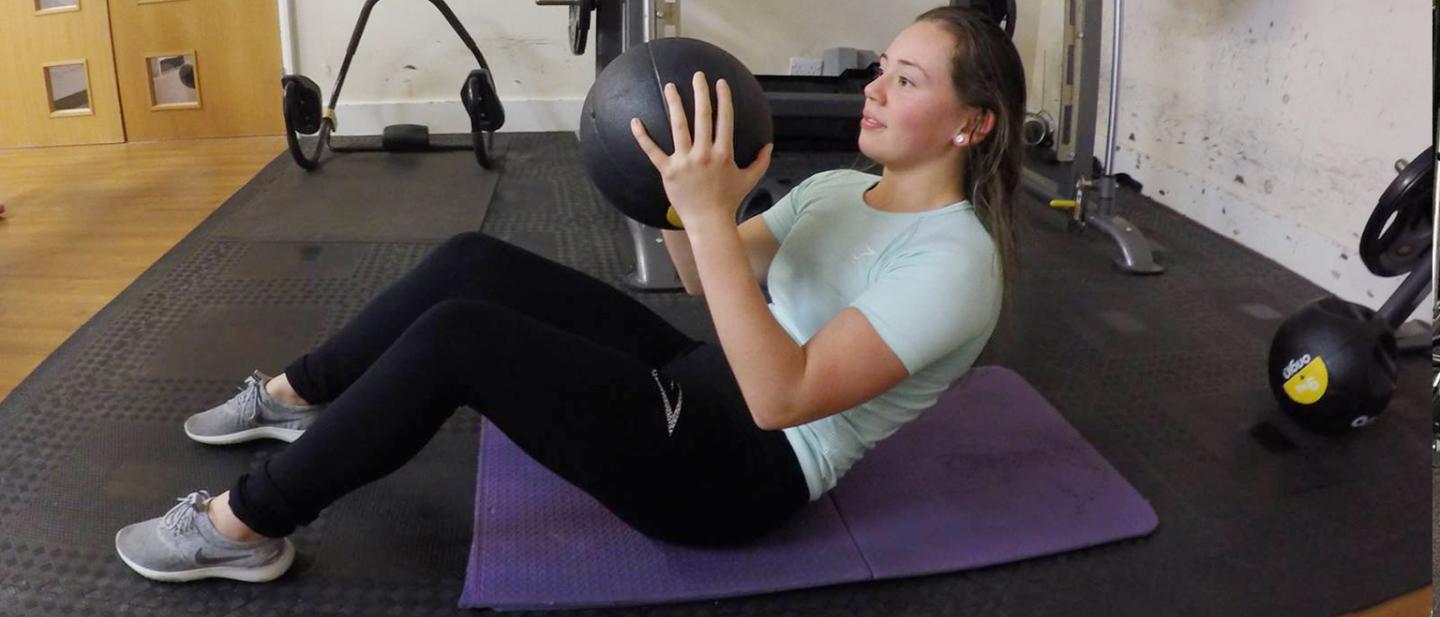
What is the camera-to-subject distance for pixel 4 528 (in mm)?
1436

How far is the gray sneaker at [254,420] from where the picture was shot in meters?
1.60

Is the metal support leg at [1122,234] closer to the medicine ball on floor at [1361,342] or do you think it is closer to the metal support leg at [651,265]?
the medicine ball on floor at [1361,342]

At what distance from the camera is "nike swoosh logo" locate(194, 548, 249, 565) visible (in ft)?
4.22

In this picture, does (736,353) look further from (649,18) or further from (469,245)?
(649,18)

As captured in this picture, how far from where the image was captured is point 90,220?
9.29 feet

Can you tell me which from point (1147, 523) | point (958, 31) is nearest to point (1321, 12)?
point (1147, 523)

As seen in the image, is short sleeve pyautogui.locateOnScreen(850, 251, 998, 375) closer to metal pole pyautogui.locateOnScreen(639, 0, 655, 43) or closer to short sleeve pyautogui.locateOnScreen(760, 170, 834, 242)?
short sleeve pyautogui.locateOnScreen(760, 170, 834, 242)

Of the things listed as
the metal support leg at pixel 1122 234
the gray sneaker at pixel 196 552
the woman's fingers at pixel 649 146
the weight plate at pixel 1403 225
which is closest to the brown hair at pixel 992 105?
the woman's fingers at pixel 649 146

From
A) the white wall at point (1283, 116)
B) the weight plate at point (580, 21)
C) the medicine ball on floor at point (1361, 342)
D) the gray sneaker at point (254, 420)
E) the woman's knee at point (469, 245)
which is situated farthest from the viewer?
the weight plate at point (580, 21)

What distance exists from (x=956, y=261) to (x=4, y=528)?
1.30 m

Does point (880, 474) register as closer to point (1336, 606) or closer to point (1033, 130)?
point (1336, 606)

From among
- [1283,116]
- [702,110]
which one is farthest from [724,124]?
[1283,116]

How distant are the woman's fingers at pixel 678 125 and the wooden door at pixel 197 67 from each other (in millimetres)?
3132

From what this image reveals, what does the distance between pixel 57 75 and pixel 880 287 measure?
3596 millimetres
